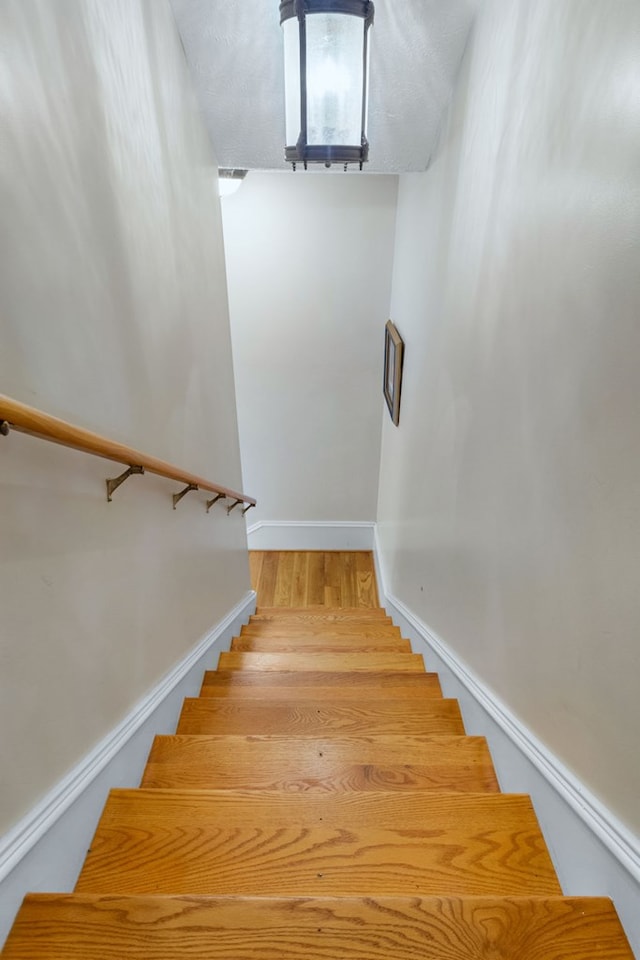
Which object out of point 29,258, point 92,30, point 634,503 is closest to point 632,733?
point 634,503

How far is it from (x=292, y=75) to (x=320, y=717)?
1.86 m

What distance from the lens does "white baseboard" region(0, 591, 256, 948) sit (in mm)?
737

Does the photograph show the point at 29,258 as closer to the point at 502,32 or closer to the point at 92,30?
the point at 92,30

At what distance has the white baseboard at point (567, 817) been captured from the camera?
0.72 meters

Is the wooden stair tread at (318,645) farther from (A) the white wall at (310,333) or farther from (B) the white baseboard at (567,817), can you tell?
(A) the white wall at (310,333)

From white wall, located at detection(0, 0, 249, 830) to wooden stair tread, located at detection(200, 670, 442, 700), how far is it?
8.8 inches

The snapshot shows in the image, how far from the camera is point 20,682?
31.0 inches

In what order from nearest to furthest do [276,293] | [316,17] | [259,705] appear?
[316,17] → [259,705] → [276,293]

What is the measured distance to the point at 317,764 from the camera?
1.18m

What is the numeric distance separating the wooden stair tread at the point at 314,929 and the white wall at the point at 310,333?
→ 11.9ft

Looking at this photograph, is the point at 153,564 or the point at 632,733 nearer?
the point at 632,733

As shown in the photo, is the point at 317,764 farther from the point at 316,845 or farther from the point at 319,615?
the point at 319,615

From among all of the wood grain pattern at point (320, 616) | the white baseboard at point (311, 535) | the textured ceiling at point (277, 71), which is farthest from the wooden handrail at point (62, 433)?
the white baseboard at point (311, 535)

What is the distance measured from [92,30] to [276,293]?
2812mm
